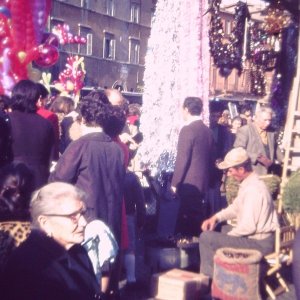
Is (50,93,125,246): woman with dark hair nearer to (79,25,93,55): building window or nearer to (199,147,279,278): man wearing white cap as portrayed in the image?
(199,147,279,278): man wearing white cap

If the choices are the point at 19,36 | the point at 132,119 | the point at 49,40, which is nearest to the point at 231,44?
the point at 132,119

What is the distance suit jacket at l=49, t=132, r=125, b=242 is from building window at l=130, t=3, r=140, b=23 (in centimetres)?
4139

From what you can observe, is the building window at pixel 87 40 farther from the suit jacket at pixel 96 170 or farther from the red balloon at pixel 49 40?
the suit jacket at pixel 96 170

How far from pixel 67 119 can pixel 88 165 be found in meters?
3.20

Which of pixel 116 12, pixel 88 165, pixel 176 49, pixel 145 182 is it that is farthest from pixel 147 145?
pixel 116 12

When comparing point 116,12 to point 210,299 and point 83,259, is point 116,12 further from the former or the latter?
point 83,259

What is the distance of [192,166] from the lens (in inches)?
309

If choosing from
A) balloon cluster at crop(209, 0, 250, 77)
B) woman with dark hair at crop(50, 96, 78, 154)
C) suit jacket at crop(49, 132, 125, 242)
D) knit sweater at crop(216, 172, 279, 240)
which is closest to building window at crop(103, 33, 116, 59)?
balloon cluster at crop(209, 0, 250, 77)

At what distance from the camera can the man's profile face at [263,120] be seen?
8672 mm

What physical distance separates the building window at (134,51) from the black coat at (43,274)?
1655 inches

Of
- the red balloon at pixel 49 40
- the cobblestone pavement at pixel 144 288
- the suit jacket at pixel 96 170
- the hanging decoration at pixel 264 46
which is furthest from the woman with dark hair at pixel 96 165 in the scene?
the hanging decoration at pixel 264 46

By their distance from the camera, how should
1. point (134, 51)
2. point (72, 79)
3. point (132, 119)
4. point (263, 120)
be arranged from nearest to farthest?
point (263, 120) → point (132, 119) → point (72, 79) → point (134, 51)

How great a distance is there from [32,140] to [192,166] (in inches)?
97.0

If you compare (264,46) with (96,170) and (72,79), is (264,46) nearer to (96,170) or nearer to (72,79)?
(72,79)
